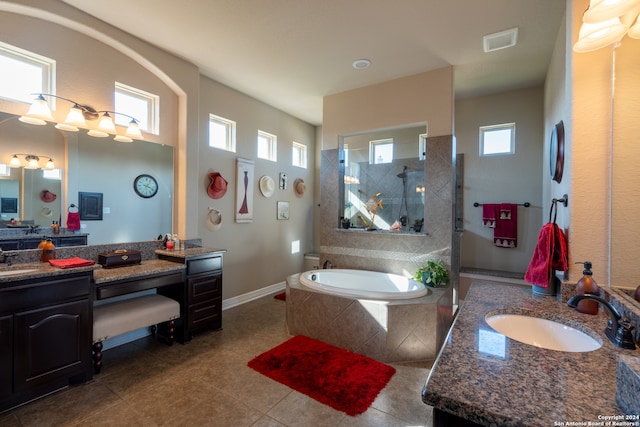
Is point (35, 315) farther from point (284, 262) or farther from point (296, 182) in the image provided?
point (296, 182)

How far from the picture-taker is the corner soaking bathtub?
291cm

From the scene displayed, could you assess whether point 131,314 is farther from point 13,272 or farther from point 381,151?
point 381,151

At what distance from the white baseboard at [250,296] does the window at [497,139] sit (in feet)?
12.0

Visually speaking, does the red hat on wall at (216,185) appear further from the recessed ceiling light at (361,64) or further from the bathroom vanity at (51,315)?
the recessed ceiling light at (361,64)

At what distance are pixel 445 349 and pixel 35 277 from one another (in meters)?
2.56

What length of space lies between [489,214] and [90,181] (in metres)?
4.74

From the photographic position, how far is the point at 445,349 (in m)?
1.02

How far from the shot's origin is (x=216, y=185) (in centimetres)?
365

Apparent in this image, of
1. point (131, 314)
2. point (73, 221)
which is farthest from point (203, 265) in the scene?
point (73, 221)

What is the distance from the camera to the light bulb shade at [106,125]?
2.59m

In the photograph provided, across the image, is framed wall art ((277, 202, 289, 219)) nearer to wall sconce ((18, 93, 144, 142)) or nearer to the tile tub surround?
the tile tub surround

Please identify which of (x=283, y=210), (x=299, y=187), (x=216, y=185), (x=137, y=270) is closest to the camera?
(x=137, y=270)

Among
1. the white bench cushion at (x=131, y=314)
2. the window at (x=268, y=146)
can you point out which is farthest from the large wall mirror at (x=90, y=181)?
the window at (x=268, y=146)

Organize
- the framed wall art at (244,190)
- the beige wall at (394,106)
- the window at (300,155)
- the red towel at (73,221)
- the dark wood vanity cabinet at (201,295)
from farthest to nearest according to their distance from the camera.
→ the window at (300,155) → the framed wall art at (244,190) → the beige wall at (394,106) → the dark wood vanity cabinet at (201,295) → the red towel at (73,221)
